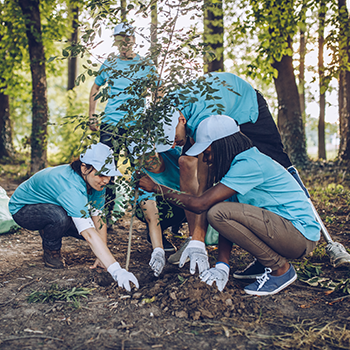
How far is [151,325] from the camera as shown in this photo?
6.56ft

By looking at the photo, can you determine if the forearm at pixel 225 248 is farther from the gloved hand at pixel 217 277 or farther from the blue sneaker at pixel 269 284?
the blue sneaker at pixel 269 284

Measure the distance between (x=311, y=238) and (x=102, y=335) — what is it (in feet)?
5.12

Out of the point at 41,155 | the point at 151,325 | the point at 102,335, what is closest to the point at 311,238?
the point at 151,325

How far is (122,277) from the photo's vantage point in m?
2.40

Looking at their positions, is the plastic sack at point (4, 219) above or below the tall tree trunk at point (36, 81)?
below

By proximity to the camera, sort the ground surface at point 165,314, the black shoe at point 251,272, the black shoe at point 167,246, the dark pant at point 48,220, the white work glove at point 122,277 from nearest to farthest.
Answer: the ground surface at point 165,314, the white work glove at point 122,277, the black shoe at point 251,272, the dark pant at point 48,220, the black shoe at point 167,246

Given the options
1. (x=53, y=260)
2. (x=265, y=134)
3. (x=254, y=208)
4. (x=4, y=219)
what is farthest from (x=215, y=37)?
(x=53, y=260)

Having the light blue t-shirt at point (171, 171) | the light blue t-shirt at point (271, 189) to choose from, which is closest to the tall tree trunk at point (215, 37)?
the light blue t-shirt at point (171, 171)

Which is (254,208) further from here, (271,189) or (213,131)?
(213,131)

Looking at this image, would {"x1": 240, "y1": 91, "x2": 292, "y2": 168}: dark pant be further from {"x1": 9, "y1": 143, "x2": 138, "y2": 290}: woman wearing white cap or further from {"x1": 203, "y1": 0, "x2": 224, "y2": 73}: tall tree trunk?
{"x1": 203, "y1": 0, "x2": 224, "y2": 73}: tall tree trunk

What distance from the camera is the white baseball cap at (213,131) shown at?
2.41m

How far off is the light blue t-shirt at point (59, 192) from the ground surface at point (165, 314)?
564mm

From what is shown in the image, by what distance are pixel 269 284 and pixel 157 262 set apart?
916 millimetres

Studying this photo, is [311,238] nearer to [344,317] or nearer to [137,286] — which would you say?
[344,317]
